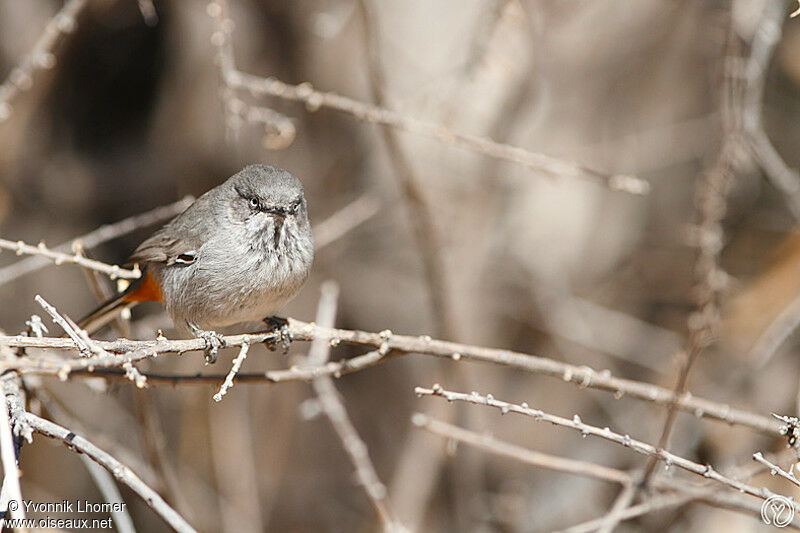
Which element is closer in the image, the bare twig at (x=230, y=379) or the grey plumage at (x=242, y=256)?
the bare twig at (x=230, y=379)

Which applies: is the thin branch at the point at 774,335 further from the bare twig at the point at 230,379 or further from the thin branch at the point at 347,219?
the bare twig at the point at 230,379

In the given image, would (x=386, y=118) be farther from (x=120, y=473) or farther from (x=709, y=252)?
(x=120, y=473)

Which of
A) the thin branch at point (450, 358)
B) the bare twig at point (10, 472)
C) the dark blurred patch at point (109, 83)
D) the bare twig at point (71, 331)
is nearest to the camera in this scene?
the bare twig at point (10, 472)

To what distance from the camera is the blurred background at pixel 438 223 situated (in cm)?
558

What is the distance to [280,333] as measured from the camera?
3176 mm

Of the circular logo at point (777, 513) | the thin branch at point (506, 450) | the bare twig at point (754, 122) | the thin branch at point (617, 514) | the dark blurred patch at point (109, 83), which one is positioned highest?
the dark blurred patch at point (109, 83)

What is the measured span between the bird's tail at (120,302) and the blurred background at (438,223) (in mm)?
1726

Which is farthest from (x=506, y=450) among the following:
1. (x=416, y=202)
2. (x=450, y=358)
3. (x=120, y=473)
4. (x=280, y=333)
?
(x=416, y=202)

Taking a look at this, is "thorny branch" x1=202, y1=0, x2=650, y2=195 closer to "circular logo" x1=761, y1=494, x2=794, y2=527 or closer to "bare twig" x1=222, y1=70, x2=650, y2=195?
"bare twig" x1=222, y1=70, x2=650, y2=195

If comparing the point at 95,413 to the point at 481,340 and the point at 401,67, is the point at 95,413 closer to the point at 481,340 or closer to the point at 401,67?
the point at 481,340

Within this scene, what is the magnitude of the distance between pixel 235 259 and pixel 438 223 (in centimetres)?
272

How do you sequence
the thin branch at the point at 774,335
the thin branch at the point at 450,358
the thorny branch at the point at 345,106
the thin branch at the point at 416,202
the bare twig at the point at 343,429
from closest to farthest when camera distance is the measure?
the thin branch at the point at 450,358 → the thorny branch at the point at 345,106 → the bare twig at the point at 343,429 → the thin branch at the point at 416,202 → the thin branch at the point at 774,335

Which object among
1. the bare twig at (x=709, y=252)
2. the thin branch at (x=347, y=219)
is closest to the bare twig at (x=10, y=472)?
the bare twig at (x=709, y=252)

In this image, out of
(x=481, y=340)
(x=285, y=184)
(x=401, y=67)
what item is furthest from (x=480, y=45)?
(x=481, y=340)
